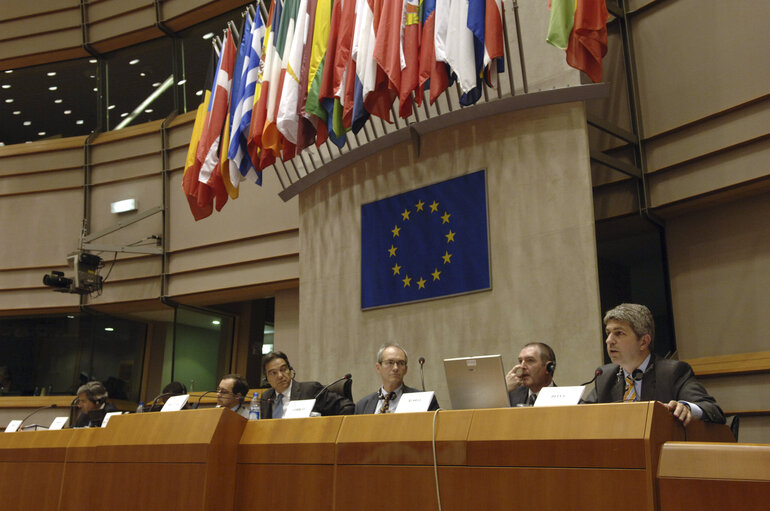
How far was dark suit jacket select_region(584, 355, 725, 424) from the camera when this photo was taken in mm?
3250

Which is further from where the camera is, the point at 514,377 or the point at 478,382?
the point at 514,377

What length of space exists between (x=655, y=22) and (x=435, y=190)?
2325mm

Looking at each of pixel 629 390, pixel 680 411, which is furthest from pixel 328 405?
pixel 680 411

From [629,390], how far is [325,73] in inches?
152

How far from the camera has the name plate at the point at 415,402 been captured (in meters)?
3.32

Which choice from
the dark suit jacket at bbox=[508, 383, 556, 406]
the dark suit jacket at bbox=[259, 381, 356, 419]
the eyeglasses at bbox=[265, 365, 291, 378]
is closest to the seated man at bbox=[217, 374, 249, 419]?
the eyeglasses at bbox=[265, 365, 291, 378]

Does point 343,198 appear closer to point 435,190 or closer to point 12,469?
point 435,190

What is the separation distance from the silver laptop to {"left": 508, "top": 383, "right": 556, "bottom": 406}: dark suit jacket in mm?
1068

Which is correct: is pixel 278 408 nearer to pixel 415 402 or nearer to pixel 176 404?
pixel 176 404

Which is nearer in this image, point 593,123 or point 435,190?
point 593,123

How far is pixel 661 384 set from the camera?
342 cm

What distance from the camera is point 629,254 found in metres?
6.60

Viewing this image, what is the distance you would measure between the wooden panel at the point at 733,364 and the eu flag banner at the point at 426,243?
5.58 ft

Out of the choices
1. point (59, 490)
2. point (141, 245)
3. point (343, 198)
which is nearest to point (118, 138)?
point (141, 245)
